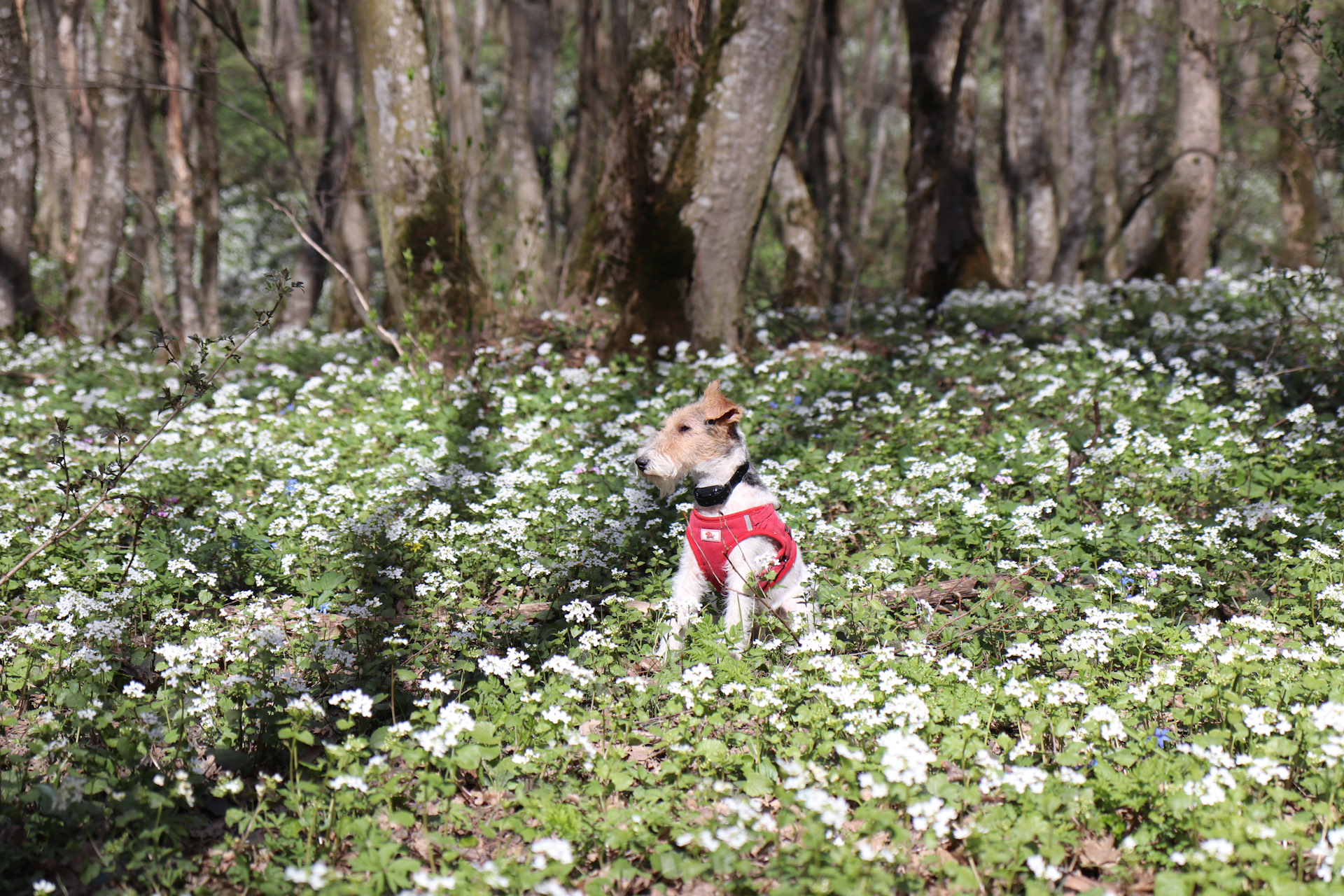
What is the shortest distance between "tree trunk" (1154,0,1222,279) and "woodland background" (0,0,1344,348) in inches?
1.6

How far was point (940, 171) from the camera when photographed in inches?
511

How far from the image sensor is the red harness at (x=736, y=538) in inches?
167

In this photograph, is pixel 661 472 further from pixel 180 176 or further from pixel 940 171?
pixel 180 176

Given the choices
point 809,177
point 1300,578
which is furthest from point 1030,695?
point 809,177

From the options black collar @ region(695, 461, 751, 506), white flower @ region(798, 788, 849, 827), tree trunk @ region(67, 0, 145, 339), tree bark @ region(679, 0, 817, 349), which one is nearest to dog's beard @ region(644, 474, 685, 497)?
black collar @ region(695, 461, 751, 506)

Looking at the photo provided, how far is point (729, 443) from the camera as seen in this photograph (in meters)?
4.58

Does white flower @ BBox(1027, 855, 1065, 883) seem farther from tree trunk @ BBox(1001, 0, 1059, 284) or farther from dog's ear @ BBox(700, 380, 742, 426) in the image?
tree trunk @ BBox(1001, 0, 1059, 284)

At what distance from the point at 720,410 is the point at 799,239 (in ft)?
31.2

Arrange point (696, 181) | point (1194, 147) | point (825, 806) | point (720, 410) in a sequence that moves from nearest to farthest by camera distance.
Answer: point (825, 806)
point (720, 410)
point (696, 181)
point (1194, 147)

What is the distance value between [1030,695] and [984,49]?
36441 millimetres

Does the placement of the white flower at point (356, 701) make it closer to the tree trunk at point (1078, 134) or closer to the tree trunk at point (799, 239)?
the tree trunk at point (799, 239)

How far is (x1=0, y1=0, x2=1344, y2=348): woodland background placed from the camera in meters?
9.02

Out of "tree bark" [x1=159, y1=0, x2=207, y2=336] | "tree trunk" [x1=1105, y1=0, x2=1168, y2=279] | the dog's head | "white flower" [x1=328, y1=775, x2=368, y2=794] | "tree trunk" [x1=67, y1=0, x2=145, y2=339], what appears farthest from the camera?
"tree trunk" [x1=1105, y1=0, x2=1168, y2=279]

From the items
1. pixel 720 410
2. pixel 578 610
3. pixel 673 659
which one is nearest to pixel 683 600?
pixel 673 659
